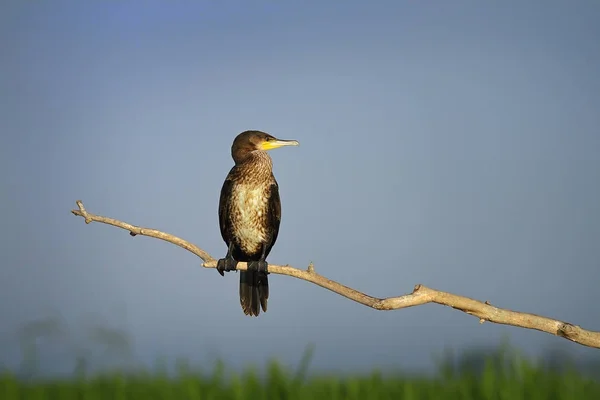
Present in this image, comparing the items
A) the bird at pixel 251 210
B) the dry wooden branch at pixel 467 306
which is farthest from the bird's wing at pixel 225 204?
the dry wooden branch at pixel 467 306

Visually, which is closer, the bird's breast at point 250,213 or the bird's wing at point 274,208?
the bird's breast at point 250,213

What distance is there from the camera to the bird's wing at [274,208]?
5.79 meters

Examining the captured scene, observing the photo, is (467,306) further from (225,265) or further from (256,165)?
(256,165)

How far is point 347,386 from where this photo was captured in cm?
514

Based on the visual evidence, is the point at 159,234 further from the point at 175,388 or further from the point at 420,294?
the point at 420,294

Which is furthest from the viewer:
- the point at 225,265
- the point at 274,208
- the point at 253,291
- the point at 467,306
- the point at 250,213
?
the point at 274,208

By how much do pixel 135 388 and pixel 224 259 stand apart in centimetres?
119

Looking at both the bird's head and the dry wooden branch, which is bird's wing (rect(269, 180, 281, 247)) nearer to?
the bird's head

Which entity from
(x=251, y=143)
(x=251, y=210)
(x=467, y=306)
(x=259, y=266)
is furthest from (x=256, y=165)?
(x=467, y=306)

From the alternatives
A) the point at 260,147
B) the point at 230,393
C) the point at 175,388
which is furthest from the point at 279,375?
the point at 260,147

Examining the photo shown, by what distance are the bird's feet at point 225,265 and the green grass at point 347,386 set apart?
77cm

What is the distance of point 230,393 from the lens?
504 cm

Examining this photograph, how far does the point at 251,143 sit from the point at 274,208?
1.87ft

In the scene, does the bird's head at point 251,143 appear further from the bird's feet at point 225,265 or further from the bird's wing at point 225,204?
the bird's feet at point 225,265
